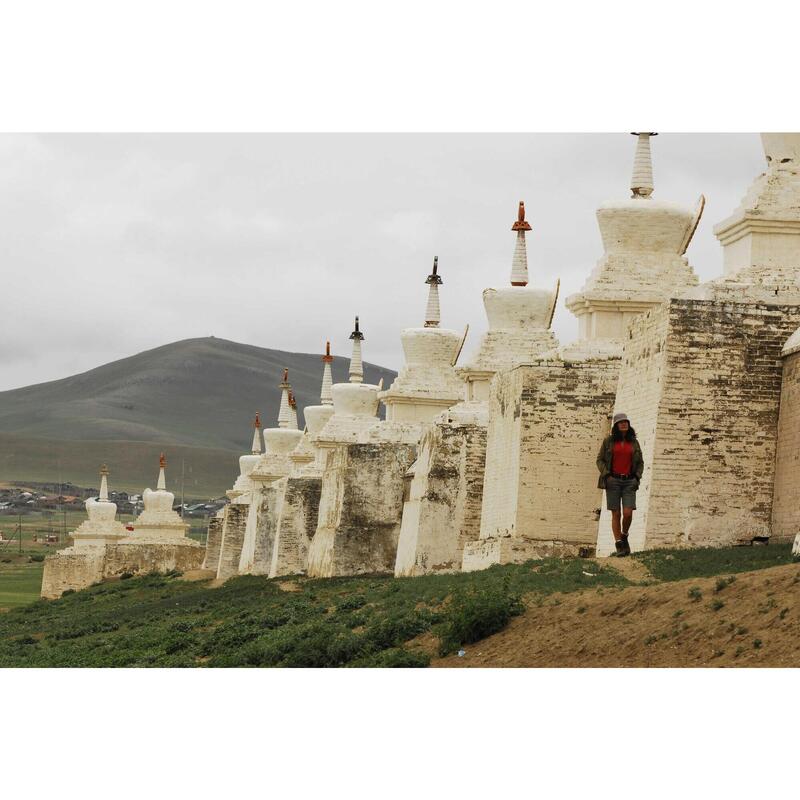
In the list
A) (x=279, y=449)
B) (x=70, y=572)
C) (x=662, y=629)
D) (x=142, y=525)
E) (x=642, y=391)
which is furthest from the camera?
(x=142, y=525)

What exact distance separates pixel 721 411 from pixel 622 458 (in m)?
3.02

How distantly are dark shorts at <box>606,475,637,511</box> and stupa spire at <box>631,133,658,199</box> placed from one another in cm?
835

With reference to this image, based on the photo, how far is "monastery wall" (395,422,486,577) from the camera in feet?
116

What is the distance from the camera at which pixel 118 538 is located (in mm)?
78812

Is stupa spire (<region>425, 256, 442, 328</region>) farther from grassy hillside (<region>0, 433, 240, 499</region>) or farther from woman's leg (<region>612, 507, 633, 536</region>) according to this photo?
grassy hillside (<region>0, 433, 240, 499</region>)

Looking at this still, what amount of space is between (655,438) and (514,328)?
38.0ft

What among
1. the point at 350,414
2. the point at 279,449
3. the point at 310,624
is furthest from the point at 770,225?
the point at 279,449

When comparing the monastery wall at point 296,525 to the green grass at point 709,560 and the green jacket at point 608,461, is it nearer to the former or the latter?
the green grass at point 709,560

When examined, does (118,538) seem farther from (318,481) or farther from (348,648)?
(348,648)

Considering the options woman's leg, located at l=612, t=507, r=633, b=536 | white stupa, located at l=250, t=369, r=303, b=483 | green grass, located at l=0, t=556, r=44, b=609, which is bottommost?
green grass, located at l=0, t=556, r=44, b=609

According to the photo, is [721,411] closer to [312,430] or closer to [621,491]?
[621,491]

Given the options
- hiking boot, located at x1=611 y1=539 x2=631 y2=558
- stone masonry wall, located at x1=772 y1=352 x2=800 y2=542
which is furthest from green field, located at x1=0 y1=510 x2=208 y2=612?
stone masonry wall, located at x1=772 y1=352 x2=800 y2=542

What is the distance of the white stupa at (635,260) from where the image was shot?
2934 centimetres

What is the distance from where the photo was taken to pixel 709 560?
22844 millimetres
